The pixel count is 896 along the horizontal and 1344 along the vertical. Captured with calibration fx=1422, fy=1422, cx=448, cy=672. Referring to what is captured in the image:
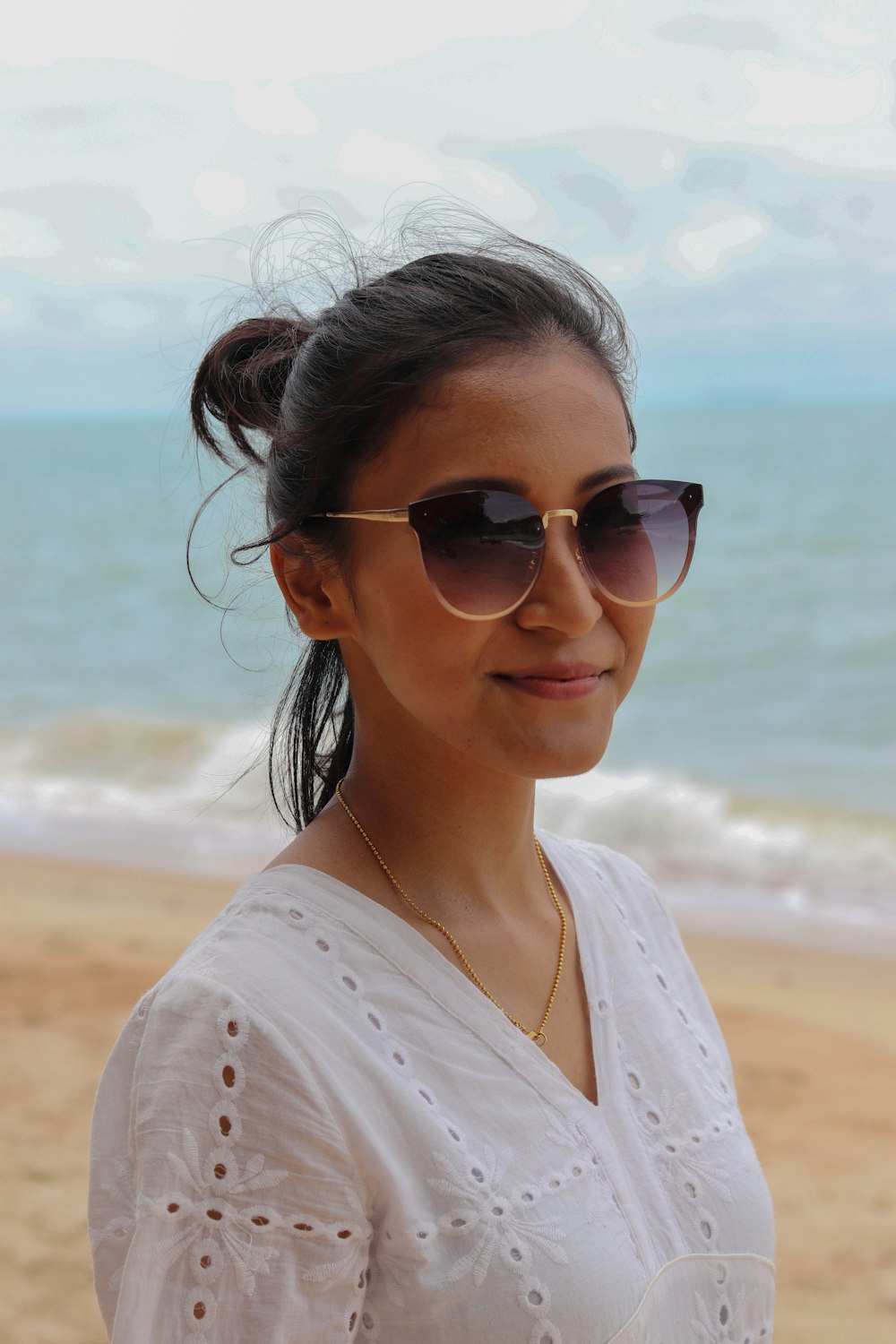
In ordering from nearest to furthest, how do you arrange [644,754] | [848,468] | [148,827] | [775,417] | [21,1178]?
[21,1178] < [148,827] < [644,754] < [848,468] < [775,417]

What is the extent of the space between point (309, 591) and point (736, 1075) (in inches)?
188

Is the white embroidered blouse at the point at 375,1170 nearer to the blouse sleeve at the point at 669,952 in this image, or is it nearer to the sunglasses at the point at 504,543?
the blouse sleeve at the point at 669,952

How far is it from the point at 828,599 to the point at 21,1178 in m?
17.2

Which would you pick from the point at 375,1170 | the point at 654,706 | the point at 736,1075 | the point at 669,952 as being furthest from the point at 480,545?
the point at 654,706

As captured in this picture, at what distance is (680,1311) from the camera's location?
4.86ft

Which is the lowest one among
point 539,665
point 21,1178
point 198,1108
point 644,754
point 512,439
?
point 644,754

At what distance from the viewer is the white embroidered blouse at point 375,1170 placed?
1.28 m

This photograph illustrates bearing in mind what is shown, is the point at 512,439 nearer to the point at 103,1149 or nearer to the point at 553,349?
the point at 553,349

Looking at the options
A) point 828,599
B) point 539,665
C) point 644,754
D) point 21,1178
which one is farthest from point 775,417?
point 539,665

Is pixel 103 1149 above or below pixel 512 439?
below

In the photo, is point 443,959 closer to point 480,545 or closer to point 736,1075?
point 480,545

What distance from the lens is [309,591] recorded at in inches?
66.0

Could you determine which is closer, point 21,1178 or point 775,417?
point 21,1178

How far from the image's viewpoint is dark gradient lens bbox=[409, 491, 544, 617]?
1483mm
